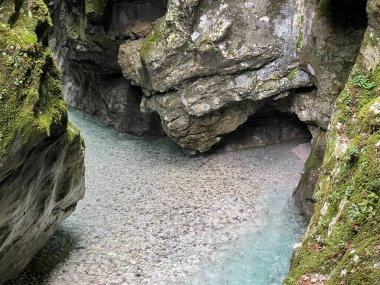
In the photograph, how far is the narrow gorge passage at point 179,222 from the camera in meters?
14.3

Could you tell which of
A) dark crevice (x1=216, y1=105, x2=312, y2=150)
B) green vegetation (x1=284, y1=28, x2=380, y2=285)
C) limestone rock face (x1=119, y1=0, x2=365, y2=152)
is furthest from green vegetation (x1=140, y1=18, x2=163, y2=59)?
green vegetation (x1=284, y1=28, x2=380, y2=285)

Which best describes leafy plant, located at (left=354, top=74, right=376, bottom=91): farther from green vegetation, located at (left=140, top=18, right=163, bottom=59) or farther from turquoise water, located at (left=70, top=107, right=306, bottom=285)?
green vegetation, located at (left=140, top=18, right=163, bottom=59)

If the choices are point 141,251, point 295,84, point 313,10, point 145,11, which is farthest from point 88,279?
point 145,11

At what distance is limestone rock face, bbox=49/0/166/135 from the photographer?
23.6m

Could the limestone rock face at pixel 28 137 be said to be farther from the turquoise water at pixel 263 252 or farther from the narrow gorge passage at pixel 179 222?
the turquoise water at pixel 263 252

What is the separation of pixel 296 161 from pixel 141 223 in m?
7.81

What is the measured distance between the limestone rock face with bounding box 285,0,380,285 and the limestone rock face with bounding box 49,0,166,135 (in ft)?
50.3

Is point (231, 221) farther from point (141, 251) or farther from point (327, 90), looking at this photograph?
point (327, 90)

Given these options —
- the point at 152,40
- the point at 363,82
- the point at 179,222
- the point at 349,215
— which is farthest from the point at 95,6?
the point at 349,215

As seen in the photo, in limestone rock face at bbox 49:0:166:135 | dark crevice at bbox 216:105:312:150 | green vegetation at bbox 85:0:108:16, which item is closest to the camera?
dark crevice at bbox 216:105:312:150

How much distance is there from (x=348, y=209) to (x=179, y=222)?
10276mm

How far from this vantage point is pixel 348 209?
24.0 feet

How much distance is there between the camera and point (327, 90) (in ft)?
58.2

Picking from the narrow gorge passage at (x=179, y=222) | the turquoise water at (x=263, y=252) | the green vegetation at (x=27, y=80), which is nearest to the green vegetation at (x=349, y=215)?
the turquoise water at (x=263, y=252)
